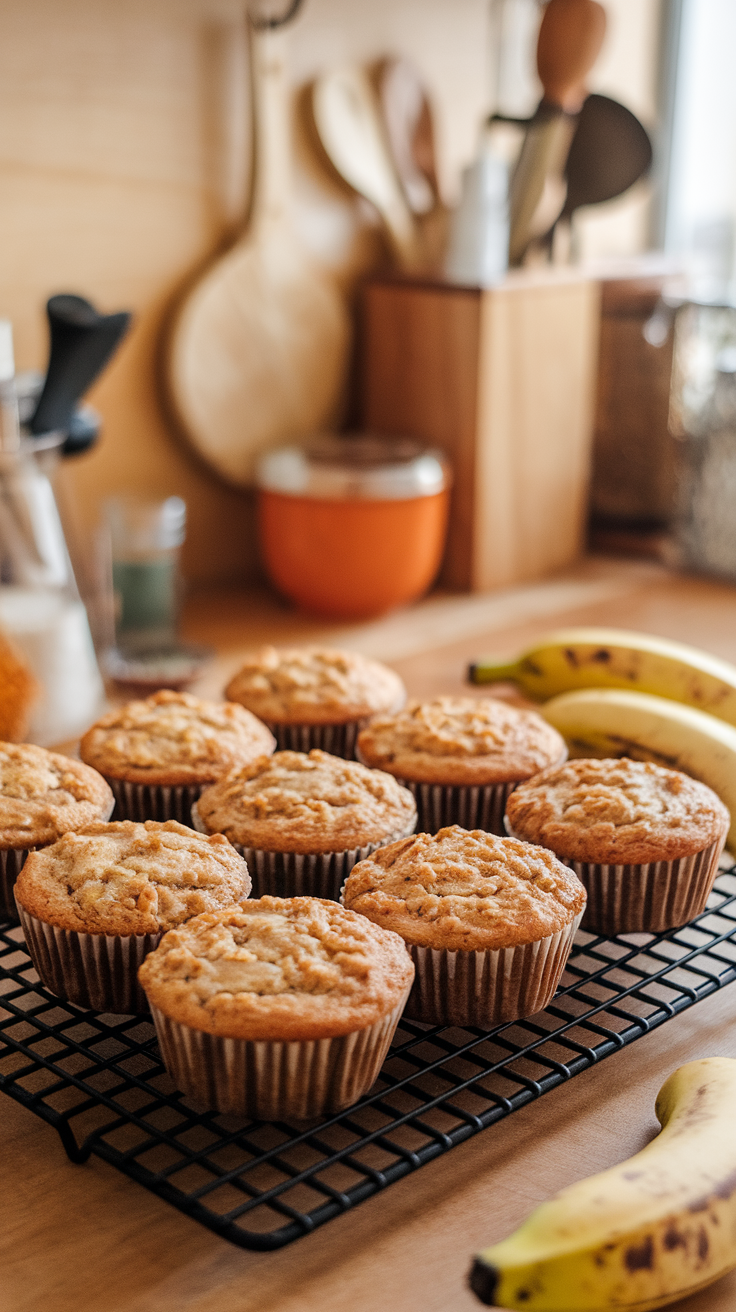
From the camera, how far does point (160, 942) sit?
2.71 ft

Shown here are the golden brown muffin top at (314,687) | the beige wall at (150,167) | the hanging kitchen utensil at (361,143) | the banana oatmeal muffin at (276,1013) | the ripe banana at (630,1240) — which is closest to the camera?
the ripe banana at (630,1240)

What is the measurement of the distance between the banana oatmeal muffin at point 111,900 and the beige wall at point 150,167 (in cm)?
83

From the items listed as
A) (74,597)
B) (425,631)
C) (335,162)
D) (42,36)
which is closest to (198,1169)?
(74,597)

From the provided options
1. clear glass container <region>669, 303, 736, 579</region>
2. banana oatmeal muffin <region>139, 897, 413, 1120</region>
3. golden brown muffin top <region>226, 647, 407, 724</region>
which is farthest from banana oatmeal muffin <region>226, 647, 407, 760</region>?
clear glass container <region>669, 303, 736, 579</region>

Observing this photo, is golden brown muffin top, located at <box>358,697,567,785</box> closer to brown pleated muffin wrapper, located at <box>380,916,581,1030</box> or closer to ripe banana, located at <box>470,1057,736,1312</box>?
brown pleated muffin wrapper, located at <box>380,916,581,1030</box>

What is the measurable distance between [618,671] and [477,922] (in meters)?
0.57

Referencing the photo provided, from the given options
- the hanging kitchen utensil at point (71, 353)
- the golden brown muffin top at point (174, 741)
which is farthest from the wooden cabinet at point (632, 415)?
the golden brown muffin top at point (174, 741)

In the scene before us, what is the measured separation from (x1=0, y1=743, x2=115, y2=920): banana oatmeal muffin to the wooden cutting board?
0.74 meters

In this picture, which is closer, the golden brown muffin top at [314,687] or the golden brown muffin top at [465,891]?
the golden brown muffin top at [465,891]

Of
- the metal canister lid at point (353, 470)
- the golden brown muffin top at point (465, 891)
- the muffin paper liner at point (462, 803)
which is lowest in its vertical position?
the muffin paper liner at point (462, 803)

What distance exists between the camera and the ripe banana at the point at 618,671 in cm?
131

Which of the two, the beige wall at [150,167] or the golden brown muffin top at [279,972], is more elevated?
the beige wall at [150,167]

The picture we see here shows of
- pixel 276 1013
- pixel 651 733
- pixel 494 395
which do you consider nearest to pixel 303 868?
pixel 276 1013

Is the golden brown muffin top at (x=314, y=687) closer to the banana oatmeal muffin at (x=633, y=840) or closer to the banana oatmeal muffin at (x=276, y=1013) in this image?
the banana oatmeal muffin at (x=633, y=840)
